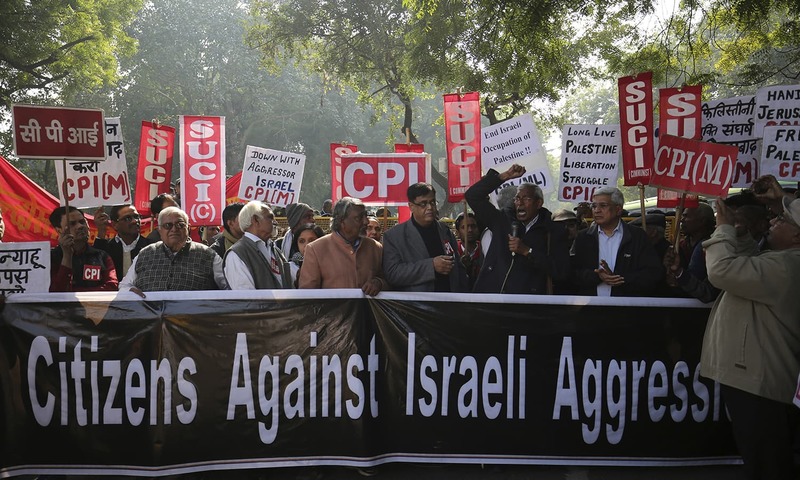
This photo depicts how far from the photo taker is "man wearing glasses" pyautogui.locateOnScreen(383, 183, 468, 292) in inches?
226

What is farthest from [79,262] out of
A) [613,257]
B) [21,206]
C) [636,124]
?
[636,124]

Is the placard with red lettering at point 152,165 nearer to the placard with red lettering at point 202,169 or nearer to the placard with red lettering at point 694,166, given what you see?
the placard with red lettering at point 202,169

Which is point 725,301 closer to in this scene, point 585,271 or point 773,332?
point 773,332

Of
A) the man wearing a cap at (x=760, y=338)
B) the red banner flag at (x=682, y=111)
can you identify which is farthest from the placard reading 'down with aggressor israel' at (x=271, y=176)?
the man wearing a cap at (x=760, y=338)

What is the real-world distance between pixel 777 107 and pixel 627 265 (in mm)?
3923

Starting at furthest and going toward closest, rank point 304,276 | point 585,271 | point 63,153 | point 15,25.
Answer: point 15,25
point 63,153
point 585,271
point 304,276

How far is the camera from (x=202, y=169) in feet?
32.5

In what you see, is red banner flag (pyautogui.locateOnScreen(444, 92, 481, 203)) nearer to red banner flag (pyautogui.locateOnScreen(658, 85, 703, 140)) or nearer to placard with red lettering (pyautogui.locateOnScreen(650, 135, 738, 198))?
red banner flag (pyautogui.locateOnScreen(658, 85, 703, 140))

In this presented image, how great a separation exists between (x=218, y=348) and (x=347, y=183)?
3.23m

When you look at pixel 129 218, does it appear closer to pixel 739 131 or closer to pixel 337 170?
pixel 337 170

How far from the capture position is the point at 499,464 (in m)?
5.39

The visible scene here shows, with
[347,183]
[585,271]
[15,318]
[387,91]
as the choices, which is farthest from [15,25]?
[585,271]

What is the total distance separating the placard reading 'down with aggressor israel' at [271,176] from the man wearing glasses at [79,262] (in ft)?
17.1

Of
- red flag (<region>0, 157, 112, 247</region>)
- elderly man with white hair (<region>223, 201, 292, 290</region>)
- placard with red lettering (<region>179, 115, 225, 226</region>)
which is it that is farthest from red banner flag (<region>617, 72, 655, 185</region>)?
red flag (<region>0, 157, 112, 247</region>)
